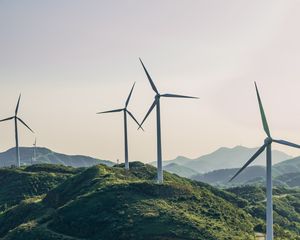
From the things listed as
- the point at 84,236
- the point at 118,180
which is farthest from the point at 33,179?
the point at 84,236

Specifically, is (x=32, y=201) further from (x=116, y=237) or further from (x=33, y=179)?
(x=116, y=237)

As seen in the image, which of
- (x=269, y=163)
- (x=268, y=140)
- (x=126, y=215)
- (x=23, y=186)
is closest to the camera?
(x=269, y=163)

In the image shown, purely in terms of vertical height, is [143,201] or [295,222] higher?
[143,201]

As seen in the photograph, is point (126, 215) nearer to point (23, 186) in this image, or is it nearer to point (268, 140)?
point (268, 140)

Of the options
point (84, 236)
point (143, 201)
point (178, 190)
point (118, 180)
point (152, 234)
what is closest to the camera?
point (152, 234)

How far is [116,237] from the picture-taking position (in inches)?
3986

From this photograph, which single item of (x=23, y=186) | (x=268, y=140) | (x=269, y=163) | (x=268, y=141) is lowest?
(x=23, y=186)

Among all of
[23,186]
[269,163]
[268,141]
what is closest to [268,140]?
[268,141]

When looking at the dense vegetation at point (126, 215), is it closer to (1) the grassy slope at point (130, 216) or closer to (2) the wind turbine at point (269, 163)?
(1) the grassy slope at point (130, 216)

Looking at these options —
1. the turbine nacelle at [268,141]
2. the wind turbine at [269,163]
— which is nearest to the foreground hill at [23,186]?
the wind turbine at [269,163]

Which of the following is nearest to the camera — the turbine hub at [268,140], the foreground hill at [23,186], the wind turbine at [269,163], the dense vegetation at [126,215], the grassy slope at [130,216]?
the wind turbine at [269,163]

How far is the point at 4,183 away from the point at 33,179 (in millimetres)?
13486

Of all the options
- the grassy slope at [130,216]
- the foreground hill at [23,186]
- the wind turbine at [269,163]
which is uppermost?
the wind turbine at [269,163]

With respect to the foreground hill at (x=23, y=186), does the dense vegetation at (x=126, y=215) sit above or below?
above
